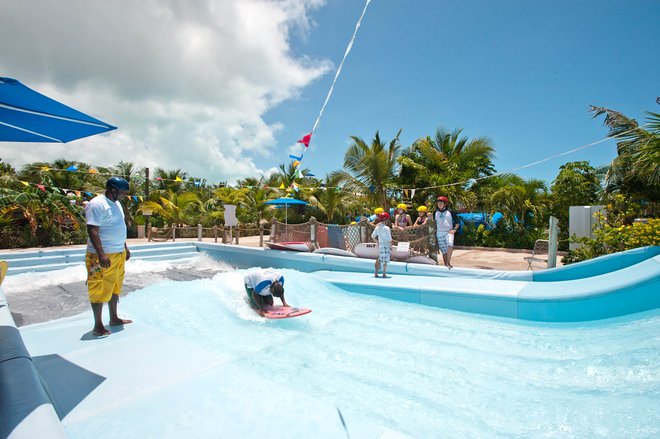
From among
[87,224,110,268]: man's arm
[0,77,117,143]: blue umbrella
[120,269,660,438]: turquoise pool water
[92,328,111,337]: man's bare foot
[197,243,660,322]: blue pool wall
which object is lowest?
[120,269,660,438]: turquoise pool water

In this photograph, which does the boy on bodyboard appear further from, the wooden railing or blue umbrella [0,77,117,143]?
the wooden railing

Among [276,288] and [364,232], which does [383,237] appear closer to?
[364,232]

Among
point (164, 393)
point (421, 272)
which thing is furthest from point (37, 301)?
point (421, 272)

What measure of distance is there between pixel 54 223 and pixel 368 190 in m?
12.5

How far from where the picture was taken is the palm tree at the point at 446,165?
13102 millimetres

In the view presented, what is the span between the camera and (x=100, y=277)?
3.29 metres

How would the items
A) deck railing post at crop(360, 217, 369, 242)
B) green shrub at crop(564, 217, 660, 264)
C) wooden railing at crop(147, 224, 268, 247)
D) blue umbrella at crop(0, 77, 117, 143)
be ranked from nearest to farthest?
blue umbrella at crop(0, 77, 117, 143), green shrub at crop(564, 217, 660, 264), deck railing post at crop(360, 217, 369, 242), wooden railing at crop(147, 224, 268, 247)

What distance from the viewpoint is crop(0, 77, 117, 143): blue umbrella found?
9.31ft

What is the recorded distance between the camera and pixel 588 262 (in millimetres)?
5965

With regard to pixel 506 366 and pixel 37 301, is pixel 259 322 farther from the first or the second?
pixel 37 301

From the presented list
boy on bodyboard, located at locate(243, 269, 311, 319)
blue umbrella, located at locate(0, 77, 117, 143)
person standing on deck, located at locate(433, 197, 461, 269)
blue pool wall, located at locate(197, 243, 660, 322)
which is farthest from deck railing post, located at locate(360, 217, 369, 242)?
blue umbrella, located at locate(0, 77, 117, 143)

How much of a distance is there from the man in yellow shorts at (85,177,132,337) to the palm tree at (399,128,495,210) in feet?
36.3

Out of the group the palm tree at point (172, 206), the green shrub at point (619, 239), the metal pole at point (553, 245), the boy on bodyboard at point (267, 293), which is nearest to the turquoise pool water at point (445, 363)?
the boy on bodyboard at point (267, 293)

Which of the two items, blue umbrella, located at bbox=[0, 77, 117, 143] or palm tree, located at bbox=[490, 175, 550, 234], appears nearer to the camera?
blue umbrella, located at bbox=[0, 77, 117, 143]
